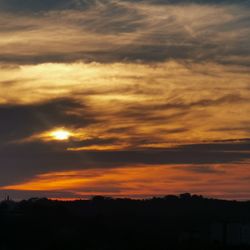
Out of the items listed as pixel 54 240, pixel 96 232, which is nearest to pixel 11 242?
pixel 54 240

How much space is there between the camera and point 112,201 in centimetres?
10506

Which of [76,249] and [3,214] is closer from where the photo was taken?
[76,249]

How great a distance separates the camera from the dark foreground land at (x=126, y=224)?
2692 inches

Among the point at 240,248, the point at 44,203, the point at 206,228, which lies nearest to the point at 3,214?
the point at 44,203

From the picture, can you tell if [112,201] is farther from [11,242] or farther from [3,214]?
[11,242]

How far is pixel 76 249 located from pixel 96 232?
15835 mm

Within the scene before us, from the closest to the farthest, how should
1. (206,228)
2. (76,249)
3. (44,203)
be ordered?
1. (76,249)
2. (206,228)
3. (44,203)

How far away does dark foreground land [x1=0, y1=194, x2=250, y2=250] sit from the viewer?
224ft

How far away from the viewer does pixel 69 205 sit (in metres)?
102

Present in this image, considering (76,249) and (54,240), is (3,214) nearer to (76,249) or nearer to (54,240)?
(54,240)

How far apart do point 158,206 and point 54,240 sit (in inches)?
1464

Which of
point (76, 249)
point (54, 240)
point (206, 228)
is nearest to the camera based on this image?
point (76, 249)

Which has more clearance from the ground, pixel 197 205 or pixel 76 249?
pixel 197 205

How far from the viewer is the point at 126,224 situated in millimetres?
84938
